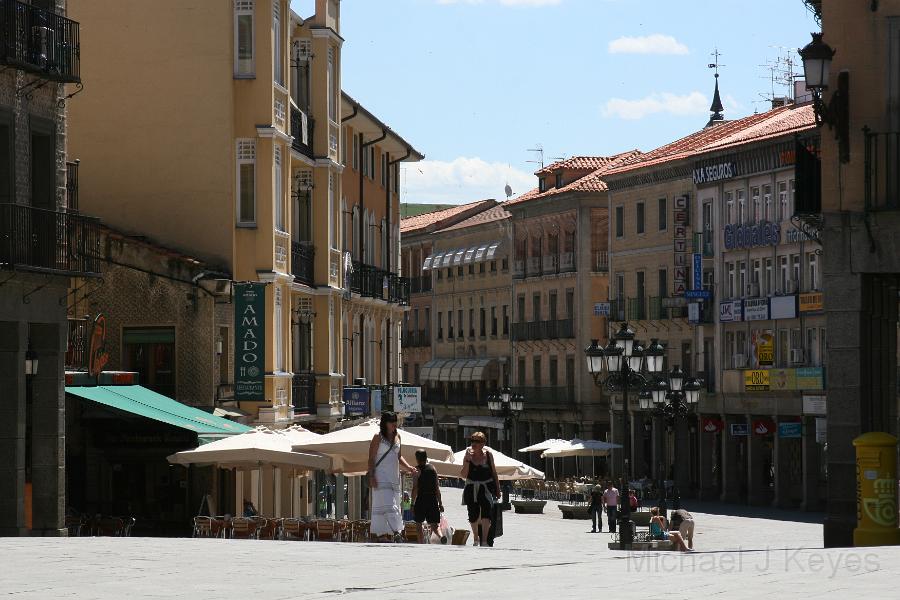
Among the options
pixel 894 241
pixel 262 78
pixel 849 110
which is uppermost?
pixel 262 78

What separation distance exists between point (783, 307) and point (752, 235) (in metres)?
3.64

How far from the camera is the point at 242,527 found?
30.8 metres

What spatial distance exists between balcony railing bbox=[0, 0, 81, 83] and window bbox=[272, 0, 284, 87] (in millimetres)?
12127

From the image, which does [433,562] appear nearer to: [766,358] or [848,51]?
[848,51]

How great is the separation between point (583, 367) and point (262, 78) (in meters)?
56.5

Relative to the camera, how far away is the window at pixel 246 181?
1609 inches

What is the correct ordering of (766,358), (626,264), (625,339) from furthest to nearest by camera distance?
(626,264) → (766,358) → (625,339)

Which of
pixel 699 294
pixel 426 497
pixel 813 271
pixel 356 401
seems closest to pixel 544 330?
pixel 699 294

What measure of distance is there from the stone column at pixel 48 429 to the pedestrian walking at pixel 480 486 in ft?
24.2

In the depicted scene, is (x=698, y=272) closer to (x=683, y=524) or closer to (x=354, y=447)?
(x=683, y=524)

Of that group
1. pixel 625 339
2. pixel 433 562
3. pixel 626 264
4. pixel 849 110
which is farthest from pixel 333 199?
pixel 626 264

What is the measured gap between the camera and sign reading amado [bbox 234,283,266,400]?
38.9 m

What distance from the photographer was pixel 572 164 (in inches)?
3952

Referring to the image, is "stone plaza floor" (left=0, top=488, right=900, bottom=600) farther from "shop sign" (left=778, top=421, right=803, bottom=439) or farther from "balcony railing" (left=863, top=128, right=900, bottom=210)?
"shop sign" (left=778, top=421, right=803, bottom=439)
